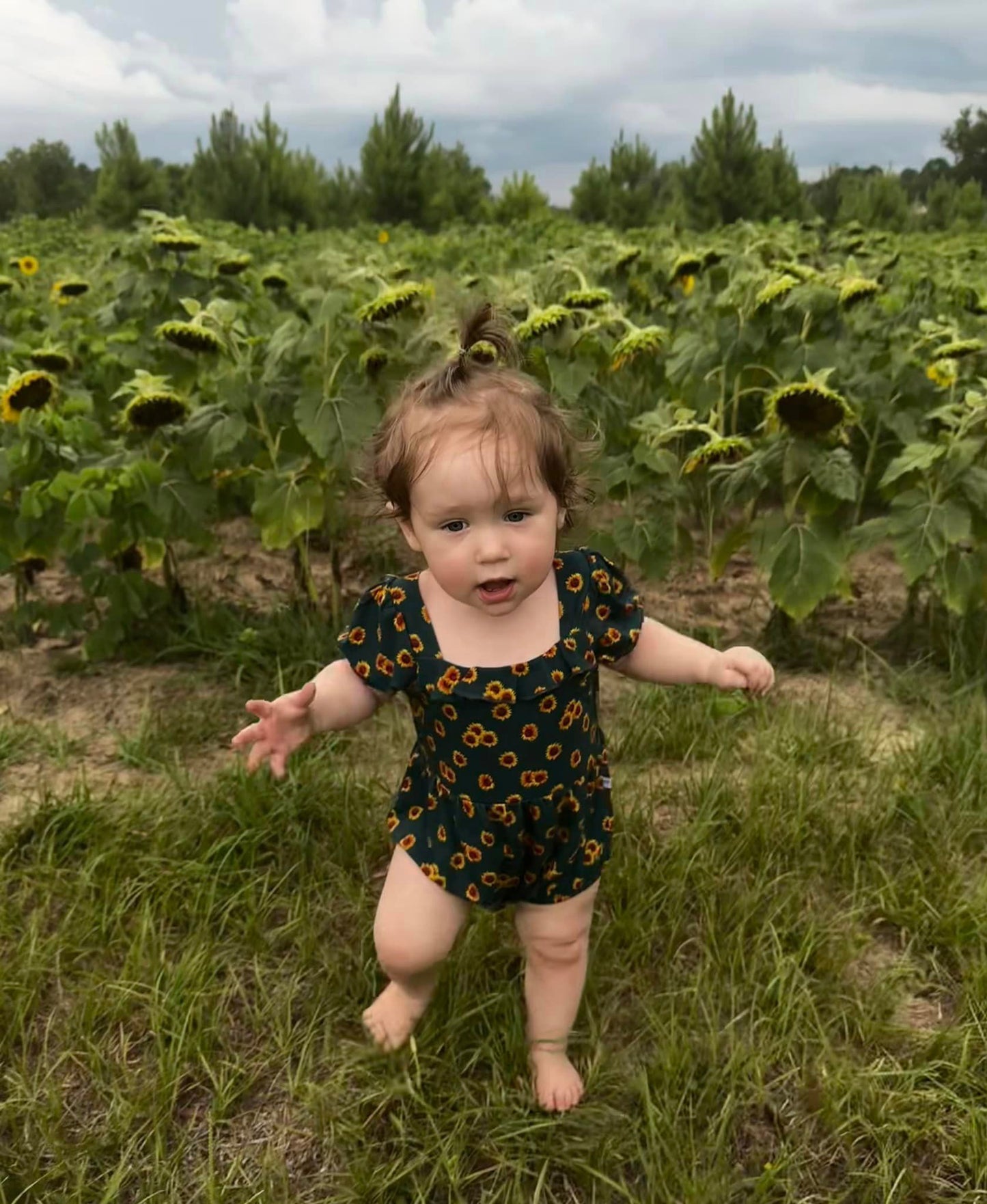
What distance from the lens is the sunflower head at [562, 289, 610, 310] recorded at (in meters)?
2.90

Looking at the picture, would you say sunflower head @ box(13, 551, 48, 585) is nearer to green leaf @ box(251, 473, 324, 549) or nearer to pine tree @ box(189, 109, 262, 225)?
green leaf @ box(251, 473, 324, 549)

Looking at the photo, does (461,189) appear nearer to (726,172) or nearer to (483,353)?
(726,172)

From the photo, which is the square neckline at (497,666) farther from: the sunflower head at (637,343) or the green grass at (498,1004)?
the sunflower head at (637,343)

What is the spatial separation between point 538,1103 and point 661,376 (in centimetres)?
294

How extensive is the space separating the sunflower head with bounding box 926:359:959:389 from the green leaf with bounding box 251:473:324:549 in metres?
1.69

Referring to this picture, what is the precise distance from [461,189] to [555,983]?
26.1m

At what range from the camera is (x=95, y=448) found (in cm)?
289

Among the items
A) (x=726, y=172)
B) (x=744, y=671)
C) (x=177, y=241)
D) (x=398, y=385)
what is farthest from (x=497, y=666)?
(x=726, y=172)

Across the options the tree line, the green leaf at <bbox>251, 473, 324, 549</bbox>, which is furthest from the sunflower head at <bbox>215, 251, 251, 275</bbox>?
the tree line

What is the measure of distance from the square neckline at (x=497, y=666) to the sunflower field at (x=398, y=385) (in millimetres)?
1106

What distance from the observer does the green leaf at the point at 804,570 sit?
2609mm

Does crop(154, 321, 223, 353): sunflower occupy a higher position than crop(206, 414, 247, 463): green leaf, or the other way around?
crop(154, 321, 223, 353): sunflower

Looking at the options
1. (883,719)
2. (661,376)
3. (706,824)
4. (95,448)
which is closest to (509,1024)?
(706,824)

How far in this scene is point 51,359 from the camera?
9.48 ft
